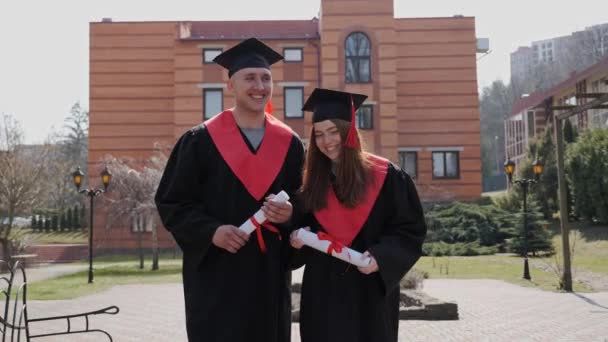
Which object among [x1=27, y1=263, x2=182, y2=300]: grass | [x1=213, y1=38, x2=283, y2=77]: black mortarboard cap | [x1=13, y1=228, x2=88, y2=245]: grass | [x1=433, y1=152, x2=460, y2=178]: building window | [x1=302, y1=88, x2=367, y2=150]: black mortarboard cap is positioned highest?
[x1=433, y1=152, x2=460, y2=178]: building window

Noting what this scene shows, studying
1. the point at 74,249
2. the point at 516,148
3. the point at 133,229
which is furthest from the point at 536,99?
the point at 74,249

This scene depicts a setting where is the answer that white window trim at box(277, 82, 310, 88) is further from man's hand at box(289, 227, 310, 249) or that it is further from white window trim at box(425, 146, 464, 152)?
man's hand at box(289, 227, 310, 249)

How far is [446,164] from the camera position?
36.3 meters

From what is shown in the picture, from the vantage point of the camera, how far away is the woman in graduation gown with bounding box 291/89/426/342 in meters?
4.09

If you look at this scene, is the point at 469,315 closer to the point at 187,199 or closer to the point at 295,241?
the point at 295,241

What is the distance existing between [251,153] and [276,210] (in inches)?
22.3

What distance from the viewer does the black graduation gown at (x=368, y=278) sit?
4.08 m

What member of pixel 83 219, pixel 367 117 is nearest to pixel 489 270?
pixel 367 117

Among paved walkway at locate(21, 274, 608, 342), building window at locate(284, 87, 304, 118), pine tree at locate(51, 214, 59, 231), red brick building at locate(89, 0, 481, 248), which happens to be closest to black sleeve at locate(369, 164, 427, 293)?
paved walkway at locate(21, 274, 608, 342)

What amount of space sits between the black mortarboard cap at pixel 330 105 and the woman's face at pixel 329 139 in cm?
8

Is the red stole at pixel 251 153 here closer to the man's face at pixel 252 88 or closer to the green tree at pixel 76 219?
the man's face at pixel 252 88

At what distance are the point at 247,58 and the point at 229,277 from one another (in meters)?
1.49

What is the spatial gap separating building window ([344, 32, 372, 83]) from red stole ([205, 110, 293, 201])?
99.5 ft

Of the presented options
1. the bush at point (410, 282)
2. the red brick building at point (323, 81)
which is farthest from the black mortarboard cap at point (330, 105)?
the red brick building at point (323, 81)
